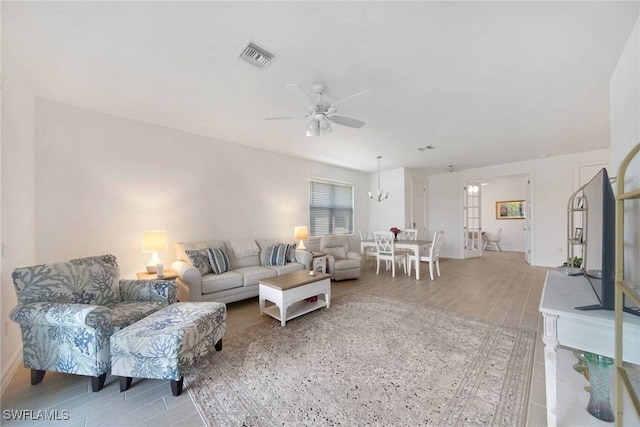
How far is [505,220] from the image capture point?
845 centimetres

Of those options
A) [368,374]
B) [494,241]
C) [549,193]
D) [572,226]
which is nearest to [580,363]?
[572,226]

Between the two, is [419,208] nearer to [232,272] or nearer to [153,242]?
[232,272]

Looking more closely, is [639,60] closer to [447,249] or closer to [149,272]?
[149,272]

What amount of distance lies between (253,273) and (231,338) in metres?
1.09

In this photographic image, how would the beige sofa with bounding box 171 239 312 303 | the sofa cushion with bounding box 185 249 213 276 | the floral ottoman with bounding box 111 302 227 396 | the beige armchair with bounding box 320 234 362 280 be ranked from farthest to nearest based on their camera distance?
the beige armchair with bounding box 320 234 362 280 → the sofa cushion with bounding box 185 249 213 276 → the beige sofa with bounding box 171 239 312 303 → the floral ottoman with bounding box 111 302 227 396

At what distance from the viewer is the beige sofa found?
2.91 metres

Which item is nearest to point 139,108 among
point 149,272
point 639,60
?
point 149,272

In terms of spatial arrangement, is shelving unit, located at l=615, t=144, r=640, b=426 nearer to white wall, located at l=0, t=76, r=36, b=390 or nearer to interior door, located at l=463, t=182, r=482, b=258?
white wall, located at l=0, t=76, r=36, b=390

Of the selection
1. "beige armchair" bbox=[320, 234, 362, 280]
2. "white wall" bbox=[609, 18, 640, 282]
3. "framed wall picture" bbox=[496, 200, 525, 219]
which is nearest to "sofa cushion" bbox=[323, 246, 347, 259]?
"beige armchair" bbox=[320, 234, 362, 280]

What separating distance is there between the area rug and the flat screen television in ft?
2.90

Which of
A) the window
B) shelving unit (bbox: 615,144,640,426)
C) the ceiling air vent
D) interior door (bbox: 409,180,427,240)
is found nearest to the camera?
shelving unit (bbox: 615,144,640,426)

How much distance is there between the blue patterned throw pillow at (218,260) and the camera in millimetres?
3338
